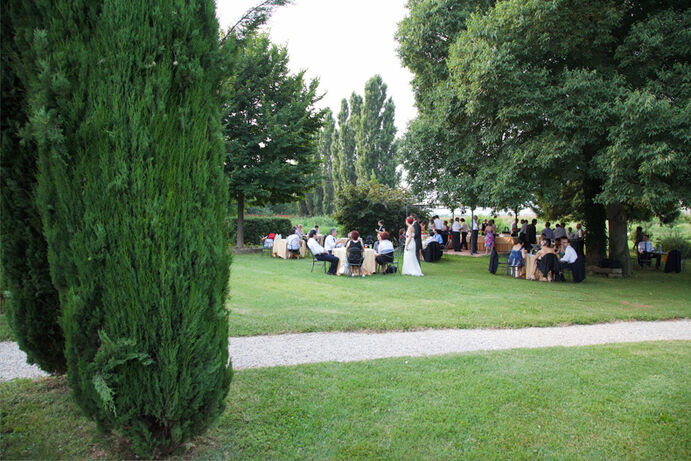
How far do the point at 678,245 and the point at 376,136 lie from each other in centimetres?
2851

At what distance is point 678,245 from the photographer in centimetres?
2195

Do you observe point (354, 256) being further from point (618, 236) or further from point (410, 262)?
point (618, 236)

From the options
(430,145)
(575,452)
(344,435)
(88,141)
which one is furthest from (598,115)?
(88,141)

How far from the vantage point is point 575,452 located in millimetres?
3211

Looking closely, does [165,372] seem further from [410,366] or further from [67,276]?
[410,366]

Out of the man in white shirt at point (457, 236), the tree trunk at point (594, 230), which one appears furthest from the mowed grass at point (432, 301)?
the man in white shirt at point (457, 236)

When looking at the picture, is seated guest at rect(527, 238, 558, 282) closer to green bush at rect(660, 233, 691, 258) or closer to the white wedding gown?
the white wedding gown

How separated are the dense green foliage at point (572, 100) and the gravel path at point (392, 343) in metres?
4.92

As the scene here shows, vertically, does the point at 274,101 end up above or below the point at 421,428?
above

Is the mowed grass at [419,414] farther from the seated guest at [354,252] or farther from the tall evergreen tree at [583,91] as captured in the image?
the seated guest at [354,252]

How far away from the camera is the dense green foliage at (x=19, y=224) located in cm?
338

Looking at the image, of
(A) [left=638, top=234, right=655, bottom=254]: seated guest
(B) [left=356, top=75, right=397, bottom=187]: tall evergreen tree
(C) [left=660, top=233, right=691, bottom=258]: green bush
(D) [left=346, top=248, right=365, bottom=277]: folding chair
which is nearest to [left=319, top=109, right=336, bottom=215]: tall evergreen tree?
(B) [left=356, top=75, right=397, bottom=187]: tall evergreen tree

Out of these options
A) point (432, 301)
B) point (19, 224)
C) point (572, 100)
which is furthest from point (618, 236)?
point (19, 224)

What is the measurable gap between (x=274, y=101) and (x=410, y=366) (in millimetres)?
18970
